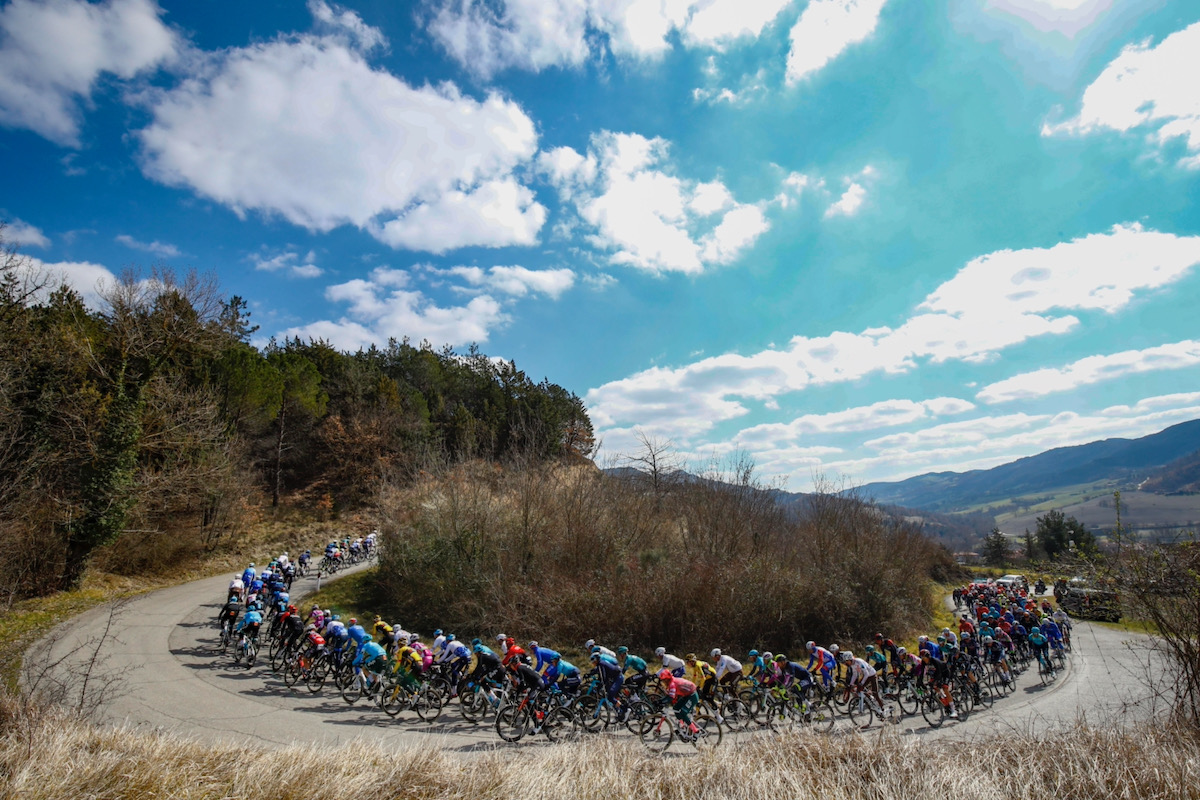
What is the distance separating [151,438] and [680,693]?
27.4 metres

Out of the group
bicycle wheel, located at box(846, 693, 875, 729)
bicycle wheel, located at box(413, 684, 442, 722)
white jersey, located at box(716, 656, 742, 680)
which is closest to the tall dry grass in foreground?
white jersey, located at box(716, 656, 742, 680)

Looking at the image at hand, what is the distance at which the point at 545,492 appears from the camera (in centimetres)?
2502

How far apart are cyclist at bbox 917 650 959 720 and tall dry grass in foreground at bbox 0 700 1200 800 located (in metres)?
9.42

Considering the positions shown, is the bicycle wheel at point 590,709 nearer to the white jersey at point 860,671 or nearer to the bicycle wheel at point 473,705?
the bicycle wheel at point 473,705

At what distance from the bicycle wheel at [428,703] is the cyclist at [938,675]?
1308 cm

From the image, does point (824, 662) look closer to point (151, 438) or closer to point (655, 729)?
point (655, 729)

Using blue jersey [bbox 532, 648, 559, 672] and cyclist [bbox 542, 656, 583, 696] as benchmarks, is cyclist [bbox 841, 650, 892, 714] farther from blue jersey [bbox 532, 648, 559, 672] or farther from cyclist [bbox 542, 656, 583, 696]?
blue jersey [bbox 532, 648, 559, 672]

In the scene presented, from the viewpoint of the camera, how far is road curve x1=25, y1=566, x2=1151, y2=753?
34.1ft

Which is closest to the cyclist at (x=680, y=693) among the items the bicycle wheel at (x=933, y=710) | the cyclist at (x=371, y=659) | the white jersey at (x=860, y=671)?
the white jersey at (x=860, y=671)

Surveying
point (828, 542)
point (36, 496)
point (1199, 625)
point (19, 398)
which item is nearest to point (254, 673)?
point (36, 496)

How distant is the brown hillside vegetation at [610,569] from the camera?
20.3 m

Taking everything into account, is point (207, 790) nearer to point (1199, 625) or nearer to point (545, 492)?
point (1199, 625)

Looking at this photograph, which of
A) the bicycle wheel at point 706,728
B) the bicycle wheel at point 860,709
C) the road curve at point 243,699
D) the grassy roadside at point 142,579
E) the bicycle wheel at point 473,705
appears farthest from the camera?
the grassy roadside at point 142,579

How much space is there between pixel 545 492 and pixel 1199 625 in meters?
20.9
